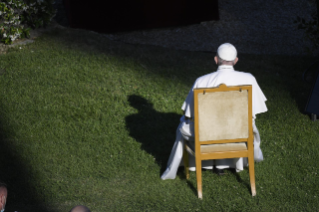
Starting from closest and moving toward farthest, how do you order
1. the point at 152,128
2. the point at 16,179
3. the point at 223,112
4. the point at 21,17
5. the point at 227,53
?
1. the point at 223,112
2. the point at 227,53
3. the point at 16,179
4. the point at 152,128
5. the point at 21,17

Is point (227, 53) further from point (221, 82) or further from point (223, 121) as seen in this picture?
point (223, 121)

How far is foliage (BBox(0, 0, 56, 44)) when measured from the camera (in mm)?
9258

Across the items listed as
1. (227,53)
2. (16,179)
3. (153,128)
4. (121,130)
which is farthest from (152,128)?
(227,53)

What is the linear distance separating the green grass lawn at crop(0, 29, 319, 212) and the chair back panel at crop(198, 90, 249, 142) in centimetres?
77

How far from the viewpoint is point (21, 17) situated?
380 inches

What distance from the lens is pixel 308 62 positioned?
9.79 meters

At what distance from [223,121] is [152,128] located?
2.56 meters

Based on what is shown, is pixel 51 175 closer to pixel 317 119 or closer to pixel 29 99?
pixel 29 99

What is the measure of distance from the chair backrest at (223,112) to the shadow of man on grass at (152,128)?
1.41 meters

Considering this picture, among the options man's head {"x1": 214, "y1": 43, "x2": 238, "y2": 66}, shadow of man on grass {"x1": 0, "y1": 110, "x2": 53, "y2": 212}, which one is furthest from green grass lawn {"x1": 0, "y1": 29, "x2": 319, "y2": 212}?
man's head {"x1": 214, "y1": 43, "x2": 238, "y2": 66}

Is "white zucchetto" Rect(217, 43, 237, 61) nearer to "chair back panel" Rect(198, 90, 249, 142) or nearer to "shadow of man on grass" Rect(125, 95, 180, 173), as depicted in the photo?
"chair back panel" Rect(198, 90, 249, 142)

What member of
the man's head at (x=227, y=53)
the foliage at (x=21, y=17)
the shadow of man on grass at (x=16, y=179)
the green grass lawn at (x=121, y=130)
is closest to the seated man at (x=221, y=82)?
the man's head at (x=227, y=53)

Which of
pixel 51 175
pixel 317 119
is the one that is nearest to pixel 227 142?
pixel 51 175

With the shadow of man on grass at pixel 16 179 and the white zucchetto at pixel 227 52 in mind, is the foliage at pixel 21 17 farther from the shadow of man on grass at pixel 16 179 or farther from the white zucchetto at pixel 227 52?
the white zucchetto at pixel 227 52
